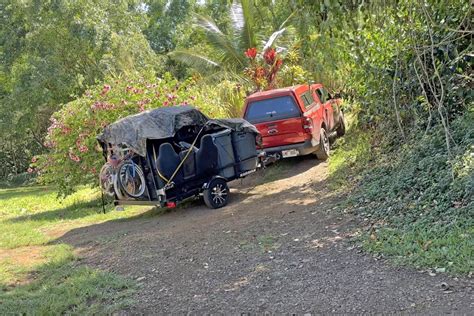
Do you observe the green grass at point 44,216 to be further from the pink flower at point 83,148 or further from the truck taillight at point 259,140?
the truck taillight at point 259,140

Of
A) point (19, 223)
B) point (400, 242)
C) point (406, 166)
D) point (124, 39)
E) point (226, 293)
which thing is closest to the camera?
point (226, 293)

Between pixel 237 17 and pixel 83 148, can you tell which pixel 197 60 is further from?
pixel 83 148

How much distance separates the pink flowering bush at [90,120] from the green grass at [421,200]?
204 inches

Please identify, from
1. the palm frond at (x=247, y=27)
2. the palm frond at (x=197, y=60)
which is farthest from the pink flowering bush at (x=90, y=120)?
the palm frond at (x=197, y=60)

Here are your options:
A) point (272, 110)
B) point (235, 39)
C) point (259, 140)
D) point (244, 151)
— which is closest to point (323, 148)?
point (272, 110)

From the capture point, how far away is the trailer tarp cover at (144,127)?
888 cm

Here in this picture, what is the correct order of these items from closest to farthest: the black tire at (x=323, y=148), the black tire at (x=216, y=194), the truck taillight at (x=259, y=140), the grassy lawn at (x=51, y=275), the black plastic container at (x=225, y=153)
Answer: the grassy lawn at (x=51, y=275) < the black tire at (x=216, y=194) < the black plastic container at (x=225, y=153) < the truck taillight at (x=259, y=140) < the black tire at (x=323, y=148)

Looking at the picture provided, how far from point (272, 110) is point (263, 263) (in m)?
6.63

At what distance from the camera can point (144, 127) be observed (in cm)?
898

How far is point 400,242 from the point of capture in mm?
5387

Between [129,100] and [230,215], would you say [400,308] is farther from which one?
[129,100]

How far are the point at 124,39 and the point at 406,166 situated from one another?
54.3ft

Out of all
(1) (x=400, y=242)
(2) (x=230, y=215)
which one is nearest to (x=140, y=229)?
(2) (x=230, y=215)

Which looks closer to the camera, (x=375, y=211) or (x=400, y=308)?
(x=400, y=308)
